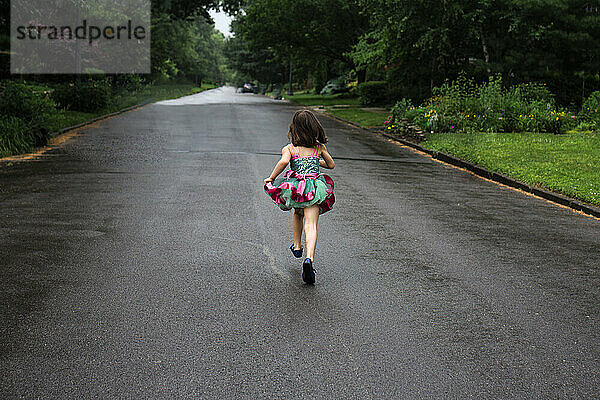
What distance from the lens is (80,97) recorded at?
90.3 ft

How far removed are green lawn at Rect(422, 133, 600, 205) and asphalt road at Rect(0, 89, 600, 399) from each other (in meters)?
1.16

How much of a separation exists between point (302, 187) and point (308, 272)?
789mm

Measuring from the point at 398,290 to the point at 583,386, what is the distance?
198 centimetres

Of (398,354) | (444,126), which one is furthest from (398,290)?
(444,126)

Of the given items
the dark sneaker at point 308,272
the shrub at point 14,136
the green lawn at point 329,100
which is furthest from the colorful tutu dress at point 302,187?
the green lawn at point 329,100

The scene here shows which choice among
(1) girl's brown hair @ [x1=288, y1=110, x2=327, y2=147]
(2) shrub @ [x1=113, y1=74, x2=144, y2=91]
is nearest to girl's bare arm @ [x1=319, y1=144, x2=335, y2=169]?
(1) girl's brown hair @ [x1=288, y1=110, x2=327, y2=147]

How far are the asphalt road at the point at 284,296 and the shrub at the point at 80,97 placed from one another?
695 inches

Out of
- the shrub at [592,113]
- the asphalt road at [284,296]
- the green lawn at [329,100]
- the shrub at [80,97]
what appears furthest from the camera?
the green lawn at [329,100]

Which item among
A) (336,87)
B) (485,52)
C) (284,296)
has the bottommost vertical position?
(284,296)

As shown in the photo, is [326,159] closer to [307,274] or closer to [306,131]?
[306,131]

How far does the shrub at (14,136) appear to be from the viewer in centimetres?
1456

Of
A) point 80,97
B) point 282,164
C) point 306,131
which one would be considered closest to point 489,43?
point 80,97

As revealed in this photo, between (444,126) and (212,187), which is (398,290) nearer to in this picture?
(212,187)

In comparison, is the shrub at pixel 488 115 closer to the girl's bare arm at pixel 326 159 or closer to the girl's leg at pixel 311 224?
the girl's bare arm at pixel 326 159
